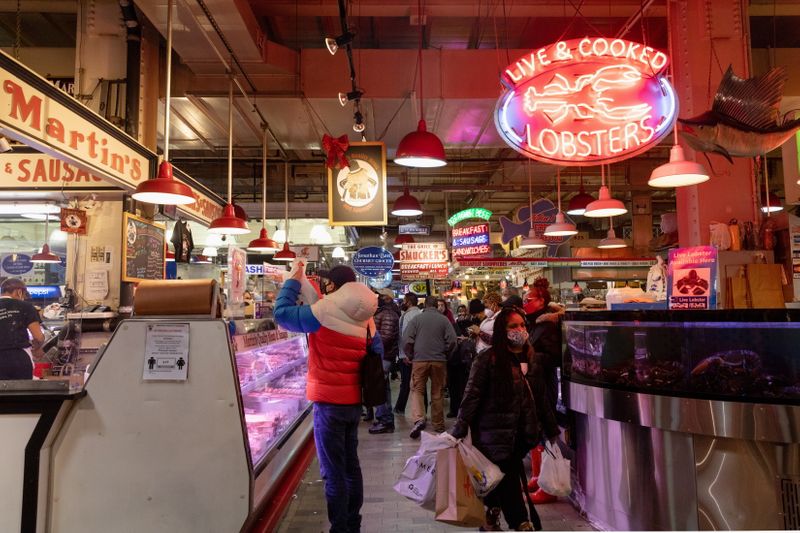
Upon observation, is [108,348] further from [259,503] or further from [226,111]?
[226,111]

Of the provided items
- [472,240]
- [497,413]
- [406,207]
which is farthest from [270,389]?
[472,240]

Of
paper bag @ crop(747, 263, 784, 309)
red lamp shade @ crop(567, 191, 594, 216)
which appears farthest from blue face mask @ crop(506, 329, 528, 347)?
red lamp shade @ crop(567, 191, 594, 216)

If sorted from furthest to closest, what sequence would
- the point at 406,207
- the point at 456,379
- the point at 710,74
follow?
the point at 406,207
the point at 456,379
the point at 710,74

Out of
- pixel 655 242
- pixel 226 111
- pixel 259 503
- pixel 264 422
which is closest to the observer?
pixel 259 503

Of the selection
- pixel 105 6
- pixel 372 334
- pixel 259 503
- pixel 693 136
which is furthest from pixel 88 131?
pixel 693 136

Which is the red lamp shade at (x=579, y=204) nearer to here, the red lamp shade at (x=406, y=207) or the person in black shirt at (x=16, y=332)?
the red lamp shade at (x=406, y=207)

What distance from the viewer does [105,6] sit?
762 cm

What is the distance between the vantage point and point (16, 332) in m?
5.64

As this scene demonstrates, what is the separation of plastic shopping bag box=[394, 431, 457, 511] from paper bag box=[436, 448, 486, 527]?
0.04 m

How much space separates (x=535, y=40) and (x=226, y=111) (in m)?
5.39

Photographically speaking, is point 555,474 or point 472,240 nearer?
point 555,474

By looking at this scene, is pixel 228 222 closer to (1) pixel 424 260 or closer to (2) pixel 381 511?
(2) pixel 381 511

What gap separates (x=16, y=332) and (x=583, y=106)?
6207mm

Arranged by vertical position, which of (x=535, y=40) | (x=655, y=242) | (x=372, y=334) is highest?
(x=535, y=40)
